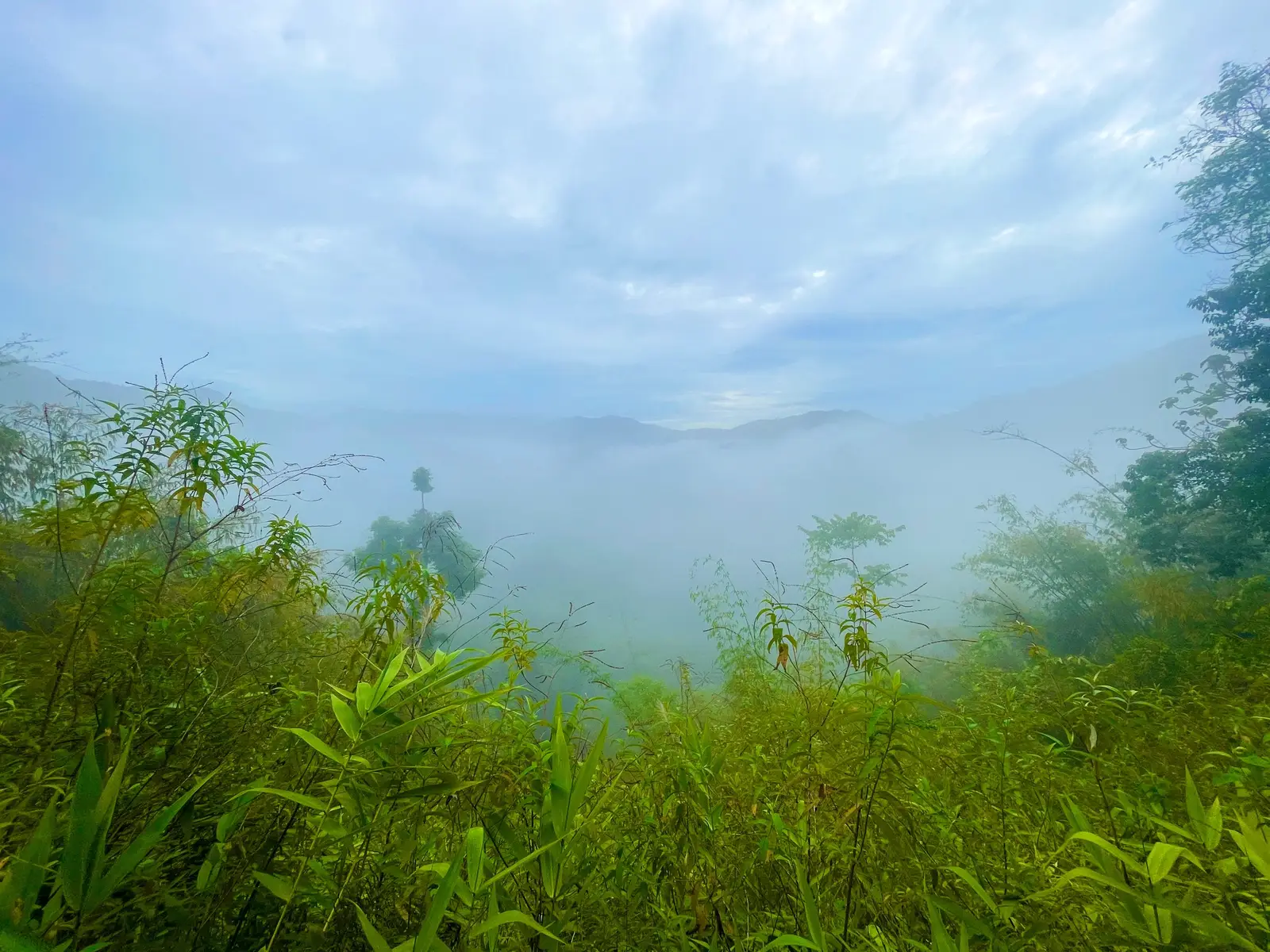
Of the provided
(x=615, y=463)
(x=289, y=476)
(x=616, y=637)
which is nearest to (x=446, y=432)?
(x=615, y=463)

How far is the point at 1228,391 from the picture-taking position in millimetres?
5801

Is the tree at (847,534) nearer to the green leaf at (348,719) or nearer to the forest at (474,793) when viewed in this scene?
the forest at (474,793)

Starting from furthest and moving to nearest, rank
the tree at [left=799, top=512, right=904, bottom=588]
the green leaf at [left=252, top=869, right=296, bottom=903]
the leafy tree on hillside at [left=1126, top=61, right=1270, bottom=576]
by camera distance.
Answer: the tree at [left=799, top=512, right=904, bottom=588] → the leafy tree on hillside at [left=1126, top=61, right=1270, bottom=576] → the green leaf at [left=252, top=869, right=296, bottom=903]

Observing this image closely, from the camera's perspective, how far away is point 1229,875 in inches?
24.4

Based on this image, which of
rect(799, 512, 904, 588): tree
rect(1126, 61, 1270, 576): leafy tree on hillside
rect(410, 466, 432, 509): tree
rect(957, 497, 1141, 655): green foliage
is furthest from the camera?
rect(410, 466, 432, 509): tree

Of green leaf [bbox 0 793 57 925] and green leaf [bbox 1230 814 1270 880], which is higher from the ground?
green leaf [bbox 0 793 57 925]

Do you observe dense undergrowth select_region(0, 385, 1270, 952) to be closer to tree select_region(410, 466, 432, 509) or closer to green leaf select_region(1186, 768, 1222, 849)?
green leaf select_region(1186, 768, 1222, 849)

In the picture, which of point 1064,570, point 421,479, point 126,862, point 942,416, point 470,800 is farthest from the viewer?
point 942,416

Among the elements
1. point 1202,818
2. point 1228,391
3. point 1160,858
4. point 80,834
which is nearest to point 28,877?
point 80,834

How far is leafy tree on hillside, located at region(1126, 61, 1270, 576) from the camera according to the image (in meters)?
5.29

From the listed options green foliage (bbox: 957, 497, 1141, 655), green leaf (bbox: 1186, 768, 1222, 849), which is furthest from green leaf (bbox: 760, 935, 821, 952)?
green foliage (bbox: 957, 497, 1141, 655)

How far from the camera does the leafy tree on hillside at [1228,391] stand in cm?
529

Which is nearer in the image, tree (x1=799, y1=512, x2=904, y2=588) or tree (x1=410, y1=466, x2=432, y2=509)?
tree (x1=799, y1=512, x2=904, y2=588)

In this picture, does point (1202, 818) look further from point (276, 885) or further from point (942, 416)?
point (942, 416)
